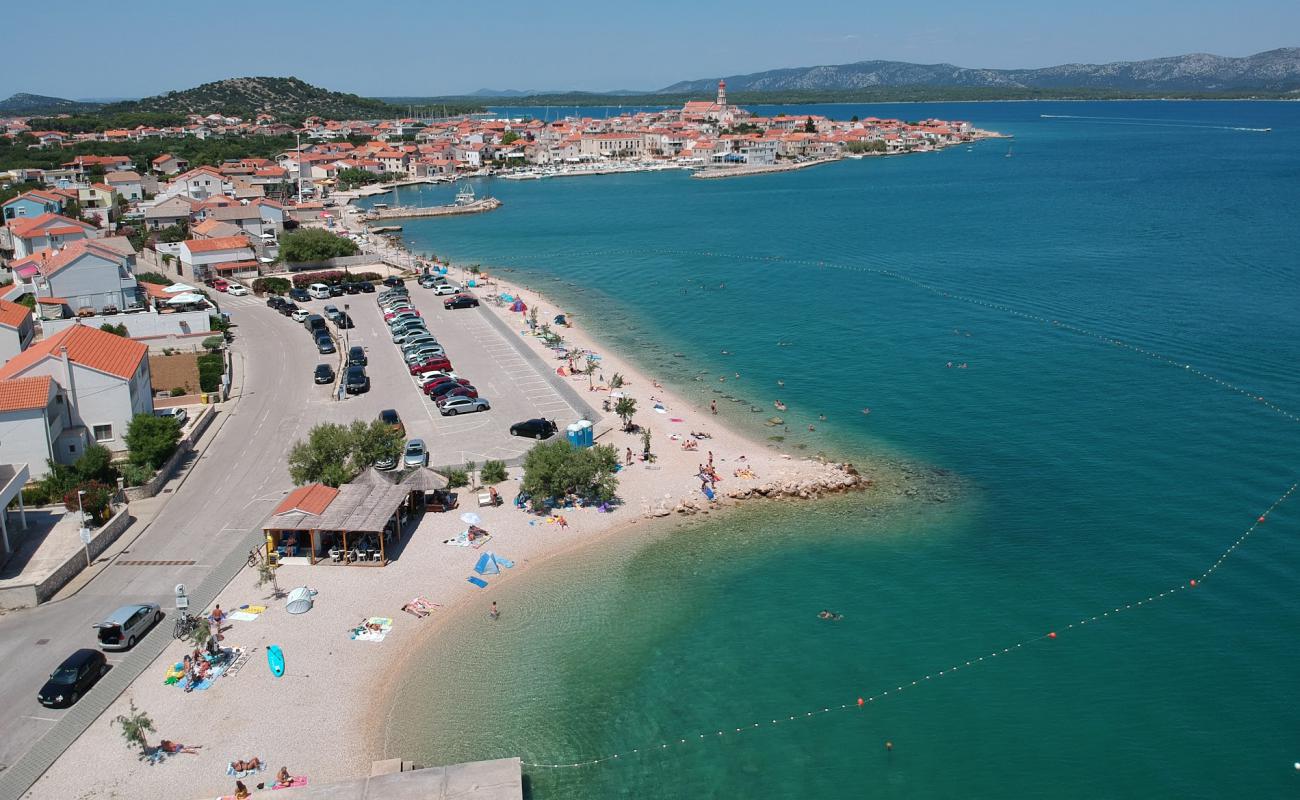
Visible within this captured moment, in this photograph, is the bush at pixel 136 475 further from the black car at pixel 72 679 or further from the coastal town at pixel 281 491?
the black car at pixel 72 679

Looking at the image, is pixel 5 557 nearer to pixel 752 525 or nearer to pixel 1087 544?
pixel 752 525

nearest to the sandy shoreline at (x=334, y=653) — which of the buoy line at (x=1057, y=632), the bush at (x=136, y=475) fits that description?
the buoy line at (x=1057, y=632)

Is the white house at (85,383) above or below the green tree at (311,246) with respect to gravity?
below

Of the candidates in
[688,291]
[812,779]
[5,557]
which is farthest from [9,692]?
[688,291]

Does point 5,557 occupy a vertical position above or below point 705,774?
above

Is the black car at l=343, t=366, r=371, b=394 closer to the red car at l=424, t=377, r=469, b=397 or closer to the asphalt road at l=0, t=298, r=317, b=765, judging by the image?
the asphalt road at l=0, t=298, r=317, b=765

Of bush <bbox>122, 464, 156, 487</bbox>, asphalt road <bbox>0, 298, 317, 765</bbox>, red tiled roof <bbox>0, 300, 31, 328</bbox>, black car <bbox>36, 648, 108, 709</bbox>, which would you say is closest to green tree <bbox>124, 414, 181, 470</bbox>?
bush <bbox>122, 464, 156, 487</bbox>
